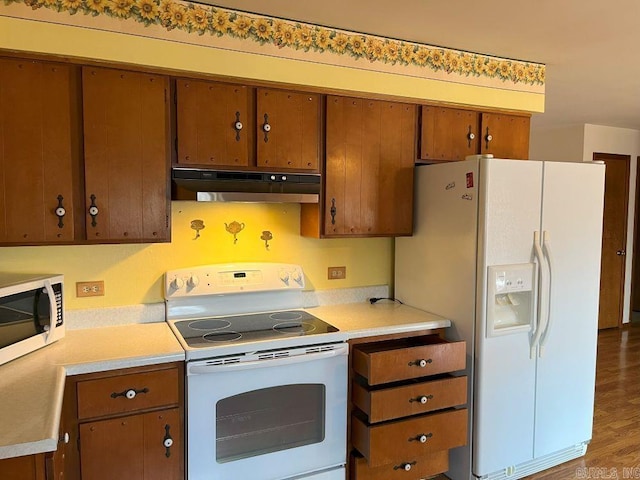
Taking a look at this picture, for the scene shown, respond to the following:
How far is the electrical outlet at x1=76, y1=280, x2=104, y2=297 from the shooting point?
8.00 ft

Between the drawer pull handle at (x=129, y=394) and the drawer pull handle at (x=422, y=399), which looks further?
the drawer pull handle at (x=422, y=399)

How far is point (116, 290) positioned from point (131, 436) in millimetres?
789

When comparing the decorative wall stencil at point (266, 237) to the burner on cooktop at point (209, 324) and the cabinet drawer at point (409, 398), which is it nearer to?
the burner on cooktop at point (209, 324)

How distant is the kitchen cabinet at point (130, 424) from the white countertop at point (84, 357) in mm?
64

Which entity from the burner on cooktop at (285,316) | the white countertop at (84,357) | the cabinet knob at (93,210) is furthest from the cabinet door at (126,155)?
the burner on cooktop at (285,316)

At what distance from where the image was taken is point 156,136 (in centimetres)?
225

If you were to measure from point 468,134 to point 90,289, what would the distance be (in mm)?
2261

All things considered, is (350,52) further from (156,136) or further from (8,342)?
(8,342)

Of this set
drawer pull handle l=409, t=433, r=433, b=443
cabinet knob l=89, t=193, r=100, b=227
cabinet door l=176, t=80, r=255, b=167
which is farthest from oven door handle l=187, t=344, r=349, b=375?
cabinet door l=176, t=80, r=255, b=167

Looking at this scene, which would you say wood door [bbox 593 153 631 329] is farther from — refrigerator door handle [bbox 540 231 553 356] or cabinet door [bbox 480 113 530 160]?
refrigerator door handle [bbox 540 231 553 356]

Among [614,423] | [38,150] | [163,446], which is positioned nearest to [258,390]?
[163,446]

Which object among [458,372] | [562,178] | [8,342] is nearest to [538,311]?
[458,372]

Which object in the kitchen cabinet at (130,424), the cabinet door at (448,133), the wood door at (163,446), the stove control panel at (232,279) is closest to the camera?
the kitchen cabinet at (130,424)

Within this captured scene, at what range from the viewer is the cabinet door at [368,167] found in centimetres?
266
